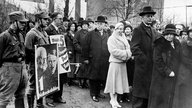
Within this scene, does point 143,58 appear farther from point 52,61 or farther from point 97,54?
point 97,54

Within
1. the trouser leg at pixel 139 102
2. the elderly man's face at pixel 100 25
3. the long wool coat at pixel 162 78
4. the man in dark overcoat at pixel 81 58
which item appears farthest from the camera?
the man in dark overcoat at pixel 81 58

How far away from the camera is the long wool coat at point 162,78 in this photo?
573 cm

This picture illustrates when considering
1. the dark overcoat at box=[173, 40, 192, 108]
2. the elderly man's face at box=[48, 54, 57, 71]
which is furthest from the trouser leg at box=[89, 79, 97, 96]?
the dark overcoat at box=[173, 40, 192, 108]

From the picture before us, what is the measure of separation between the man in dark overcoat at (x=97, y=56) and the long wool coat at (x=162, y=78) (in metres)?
2.44

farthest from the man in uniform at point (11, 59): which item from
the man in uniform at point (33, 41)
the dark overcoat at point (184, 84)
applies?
the dark overcoat at point (184, 84)

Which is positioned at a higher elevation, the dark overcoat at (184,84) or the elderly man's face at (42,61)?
the elderly man's face at (42,61)

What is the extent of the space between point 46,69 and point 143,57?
6.85 feet

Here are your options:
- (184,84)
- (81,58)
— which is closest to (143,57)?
(184,84)

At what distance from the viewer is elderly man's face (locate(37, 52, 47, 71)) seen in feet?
19.4

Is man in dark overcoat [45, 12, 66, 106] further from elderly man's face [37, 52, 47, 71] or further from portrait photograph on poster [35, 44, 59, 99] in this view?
elderly man's face [37, 52, 47, 71]

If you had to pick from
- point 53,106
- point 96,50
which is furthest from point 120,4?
point 53,106

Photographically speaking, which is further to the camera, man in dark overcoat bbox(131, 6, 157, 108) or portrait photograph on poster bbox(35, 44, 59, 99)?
man in dark overcoat bbox(131, 6, 157, 108)

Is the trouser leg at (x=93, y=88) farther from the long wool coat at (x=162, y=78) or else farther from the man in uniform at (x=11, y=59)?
the man in uniform at (x=11, y=59)

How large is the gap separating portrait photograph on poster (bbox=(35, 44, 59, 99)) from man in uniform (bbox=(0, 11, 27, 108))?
378 millimetres
